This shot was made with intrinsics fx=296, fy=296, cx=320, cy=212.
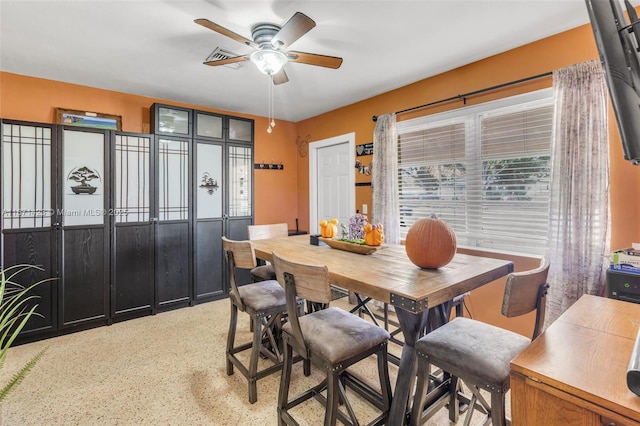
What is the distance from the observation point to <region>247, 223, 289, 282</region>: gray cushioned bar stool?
8.87 ft

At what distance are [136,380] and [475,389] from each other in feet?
7.55

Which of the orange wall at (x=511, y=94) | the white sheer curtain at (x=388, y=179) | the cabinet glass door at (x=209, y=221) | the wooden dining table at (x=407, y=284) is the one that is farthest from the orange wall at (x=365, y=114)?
the wooden dining table at (x=407, y=284)

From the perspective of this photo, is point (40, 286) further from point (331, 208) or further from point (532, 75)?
point (532, 75)

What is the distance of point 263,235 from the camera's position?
120 inches

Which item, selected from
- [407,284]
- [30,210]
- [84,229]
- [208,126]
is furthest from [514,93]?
[30,210]

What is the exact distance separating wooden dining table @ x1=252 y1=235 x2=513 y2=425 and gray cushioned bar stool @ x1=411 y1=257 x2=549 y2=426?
0.07 meters

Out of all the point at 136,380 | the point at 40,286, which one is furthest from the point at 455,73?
the point at 40,286

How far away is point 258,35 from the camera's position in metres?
2.22

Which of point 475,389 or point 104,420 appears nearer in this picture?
Result: point 475,389

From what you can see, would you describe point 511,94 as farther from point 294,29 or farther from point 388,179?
point 294,29

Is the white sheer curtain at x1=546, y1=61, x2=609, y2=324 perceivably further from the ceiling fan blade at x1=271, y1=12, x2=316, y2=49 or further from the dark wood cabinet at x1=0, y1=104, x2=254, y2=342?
the dark wood cabinet at x1=0, y1=104, x2=254, y2=342

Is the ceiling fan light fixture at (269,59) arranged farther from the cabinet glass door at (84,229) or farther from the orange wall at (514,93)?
the cabinet glass door at (84,229)

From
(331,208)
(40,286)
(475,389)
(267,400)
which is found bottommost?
(267,400)

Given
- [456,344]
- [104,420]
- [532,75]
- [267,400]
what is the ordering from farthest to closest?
[532,75], [267,400], [104,420], [456,344]
